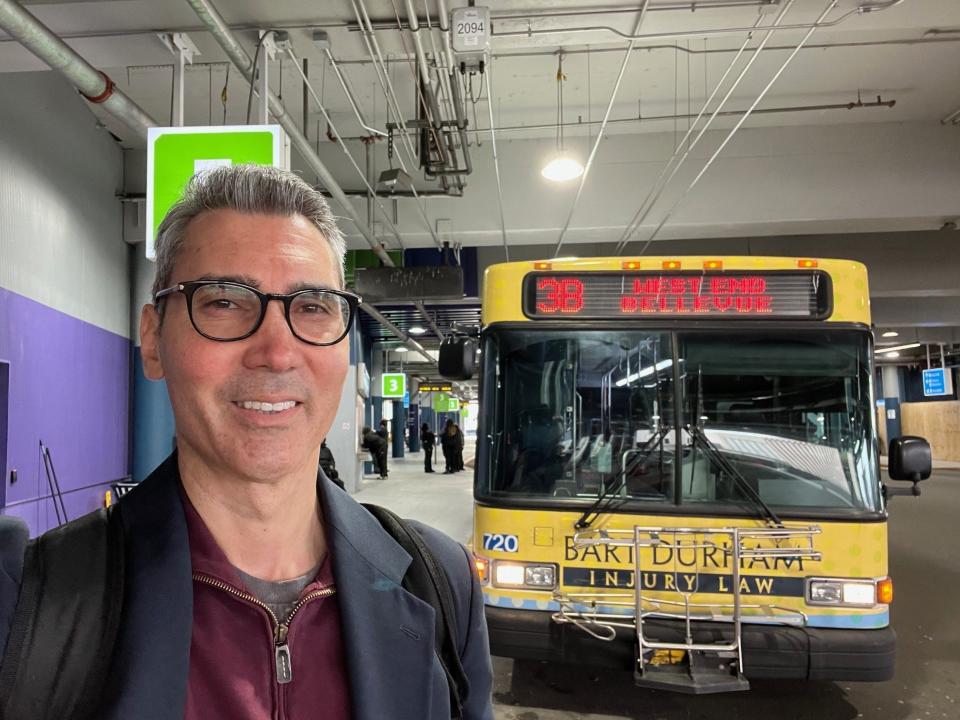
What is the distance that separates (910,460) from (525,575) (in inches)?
94.9

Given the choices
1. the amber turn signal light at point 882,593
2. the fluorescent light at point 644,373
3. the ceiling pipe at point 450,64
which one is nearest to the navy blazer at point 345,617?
the fluorescent light at point 644,373

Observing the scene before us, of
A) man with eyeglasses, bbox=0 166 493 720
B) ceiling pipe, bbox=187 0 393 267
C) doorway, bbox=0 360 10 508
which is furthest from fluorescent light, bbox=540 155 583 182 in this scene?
man with eyeglasses, bbox=0 166 493 720

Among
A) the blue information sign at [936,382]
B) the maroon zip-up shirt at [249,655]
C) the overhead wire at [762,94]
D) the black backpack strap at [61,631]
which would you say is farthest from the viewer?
the blue information sign at [936,382]

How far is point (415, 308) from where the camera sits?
16.2 meters

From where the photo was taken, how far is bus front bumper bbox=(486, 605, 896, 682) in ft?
11.3

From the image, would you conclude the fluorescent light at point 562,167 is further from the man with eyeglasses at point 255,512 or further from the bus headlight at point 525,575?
the man with eyeglasses at point 255,512

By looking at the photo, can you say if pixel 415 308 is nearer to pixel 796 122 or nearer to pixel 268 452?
pixel 796 122

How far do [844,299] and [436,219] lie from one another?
269 inches

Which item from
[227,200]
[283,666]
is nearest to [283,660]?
[283,666]

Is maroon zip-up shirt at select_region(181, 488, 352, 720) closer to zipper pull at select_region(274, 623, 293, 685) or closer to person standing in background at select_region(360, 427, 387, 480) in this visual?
zipper pull at select_region(274, 623, 293, 685)

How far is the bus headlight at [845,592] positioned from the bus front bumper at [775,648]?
0.15 metres

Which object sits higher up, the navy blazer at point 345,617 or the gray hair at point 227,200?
the gray hair at point 227,200

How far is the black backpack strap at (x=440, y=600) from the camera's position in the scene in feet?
3.81

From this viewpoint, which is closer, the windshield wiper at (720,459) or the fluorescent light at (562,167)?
the windshield wiper at (720,459)
